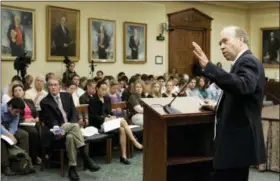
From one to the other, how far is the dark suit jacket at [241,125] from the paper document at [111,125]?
297cm

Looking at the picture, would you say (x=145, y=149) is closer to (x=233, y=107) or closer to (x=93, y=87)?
(x=233, y=107)

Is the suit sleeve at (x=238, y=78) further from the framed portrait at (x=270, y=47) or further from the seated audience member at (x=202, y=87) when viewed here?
the framed portrait at (x=270, y=47)

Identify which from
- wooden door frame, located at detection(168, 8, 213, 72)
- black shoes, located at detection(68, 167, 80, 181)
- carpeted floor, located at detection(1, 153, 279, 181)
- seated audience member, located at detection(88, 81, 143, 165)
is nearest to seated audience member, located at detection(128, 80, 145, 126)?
seated audience member, located at detection(88, 81, 143, 165)

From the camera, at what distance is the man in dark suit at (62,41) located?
8266 mm

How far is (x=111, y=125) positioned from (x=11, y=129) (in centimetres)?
125

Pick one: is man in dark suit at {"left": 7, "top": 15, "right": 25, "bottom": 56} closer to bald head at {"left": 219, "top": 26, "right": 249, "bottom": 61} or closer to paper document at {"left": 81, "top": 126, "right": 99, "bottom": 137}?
paper document at {"left": 81, "top": 126, "right": 99, "bottom": 137}

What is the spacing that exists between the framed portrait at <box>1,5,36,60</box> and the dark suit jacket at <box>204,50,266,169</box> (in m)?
5.84

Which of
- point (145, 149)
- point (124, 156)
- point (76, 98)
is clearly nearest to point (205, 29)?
point (76, 98)

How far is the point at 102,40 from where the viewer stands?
30.3 feet

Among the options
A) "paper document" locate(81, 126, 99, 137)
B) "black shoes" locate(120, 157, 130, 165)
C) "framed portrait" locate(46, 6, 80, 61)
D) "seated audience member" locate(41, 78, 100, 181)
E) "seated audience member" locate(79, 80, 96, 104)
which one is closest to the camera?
"seated audience member" locate(41, 78, 100, 181)

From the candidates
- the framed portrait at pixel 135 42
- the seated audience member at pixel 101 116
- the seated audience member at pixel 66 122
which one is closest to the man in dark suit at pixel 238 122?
the seated audience member at pixel 66 122

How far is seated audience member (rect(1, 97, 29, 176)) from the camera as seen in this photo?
14.9 ft

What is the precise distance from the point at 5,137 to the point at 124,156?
155cm

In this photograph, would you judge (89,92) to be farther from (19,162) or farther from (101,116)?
(19,162)
